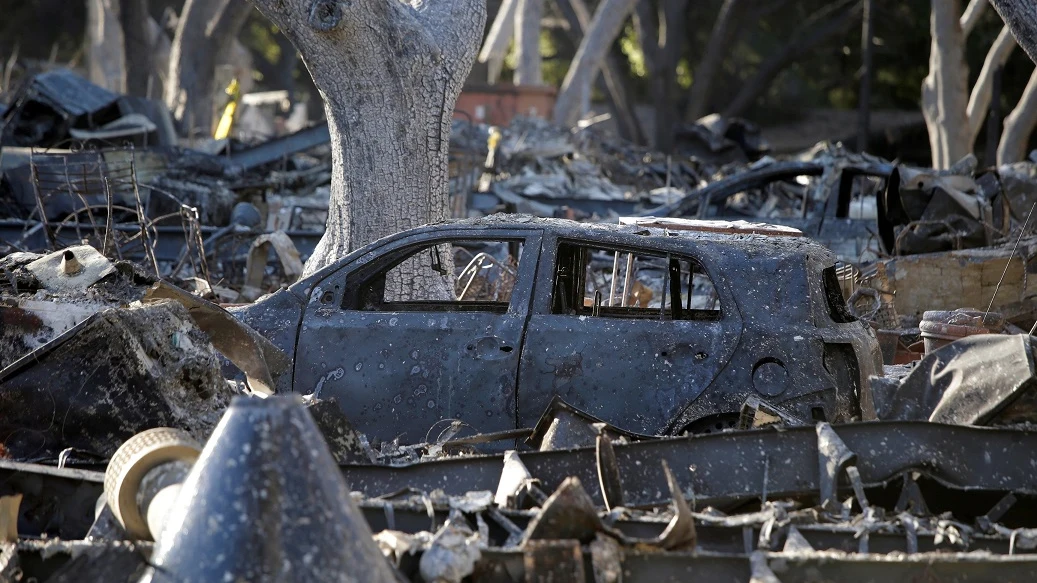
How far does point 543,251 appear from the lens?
20.0 ft

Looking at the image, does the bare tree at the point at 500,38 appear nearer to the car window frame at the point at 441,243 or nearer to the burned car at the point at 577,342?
the car window frame at the point at 441,243

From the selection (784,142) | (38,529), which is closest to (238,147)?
(38,529)

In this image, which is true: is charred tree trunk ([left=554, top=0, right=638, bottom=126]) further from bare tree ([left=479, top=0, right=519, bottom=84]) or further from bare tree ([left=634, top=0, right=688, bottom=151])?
bare tree ([left=634, top=0, right=688, bottom=151])

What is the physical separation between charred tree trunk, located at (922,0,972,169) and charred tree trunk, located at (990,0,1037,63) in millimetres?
12962

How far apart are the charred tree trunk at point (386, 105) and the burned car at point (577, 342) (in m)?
2.16

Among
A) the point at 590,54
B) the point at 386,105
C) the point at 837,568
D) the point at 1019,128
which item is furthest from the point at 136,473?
the point at 590,54

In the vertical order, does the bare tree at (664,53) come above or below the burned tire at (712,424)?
above

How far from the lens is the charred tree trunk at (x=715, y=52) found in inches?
1187

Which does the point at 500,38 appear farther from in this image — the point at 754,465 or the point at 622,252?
the point at 754,465

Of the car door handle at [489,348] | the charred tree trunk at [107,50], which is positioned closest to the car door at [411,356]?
the car door handle at [489,348]

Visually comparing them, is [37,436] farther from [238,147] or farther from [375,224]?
[238,147]

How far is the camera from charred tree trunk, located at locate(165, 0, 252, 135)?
24.8m

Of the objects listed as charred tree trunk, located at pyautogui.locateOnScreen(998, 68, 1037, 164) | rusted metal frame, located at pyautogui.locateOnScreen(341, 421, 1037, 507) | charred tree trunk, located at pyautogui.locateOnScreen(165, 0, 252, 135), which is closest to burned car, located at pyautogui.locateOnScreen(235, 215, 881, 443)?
rusted metal frame, located at pyautogui.locateOnScreen(341, 421, 1037, 507)

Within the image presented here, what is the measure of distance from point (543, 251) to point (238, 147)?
14.5 m
